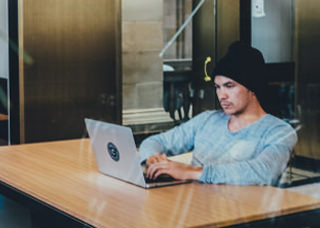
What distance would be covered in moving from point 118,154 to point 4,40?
6.94ft

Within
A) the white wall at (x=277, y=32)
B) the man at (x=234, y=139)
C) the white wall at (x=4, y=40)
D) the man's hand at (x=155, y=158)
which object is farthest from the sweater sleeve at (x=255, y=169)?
the white wall at (x=4, y=40)

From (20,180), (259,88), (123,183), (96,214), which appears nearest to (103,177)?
(123,183)

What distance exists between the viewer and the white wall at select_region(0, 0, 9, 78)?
3.41 m

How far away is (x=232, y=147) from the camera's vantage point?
1.70 m

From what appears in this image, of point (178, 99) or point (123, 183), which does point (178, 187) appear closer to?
point (123, 183)

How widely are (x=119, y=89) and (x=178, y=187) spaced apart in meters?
2.35

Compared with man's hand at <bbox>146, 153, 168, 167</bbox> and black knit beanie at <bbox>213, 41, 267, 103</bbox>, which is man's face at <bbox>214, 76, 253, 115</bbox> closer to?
black knit beanie at <bbox>213, 41, 267, 103</bbox>

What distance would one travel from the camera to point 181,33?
3902 millimetres

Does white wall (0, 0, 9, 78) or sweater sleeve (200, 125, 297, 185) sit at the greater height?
white wall (0, 0, 9, 78)

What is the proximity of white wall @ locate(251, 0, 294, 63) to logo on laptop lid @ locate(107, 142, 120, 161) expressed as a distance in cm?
156

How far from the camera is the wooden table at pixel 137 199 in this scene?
3.98ft

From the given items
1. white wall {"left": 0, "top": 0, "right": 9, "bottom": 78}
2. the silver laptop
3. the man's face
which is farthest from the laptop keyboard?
white wall {"left": 0, "top": 0, "right": 9, "bottom": 78}

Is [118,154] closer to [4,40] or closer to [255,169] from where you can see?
[255,169]

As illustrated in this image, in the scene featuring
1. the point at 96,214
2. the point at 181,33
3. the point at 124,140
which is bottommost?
the point at 96,214
